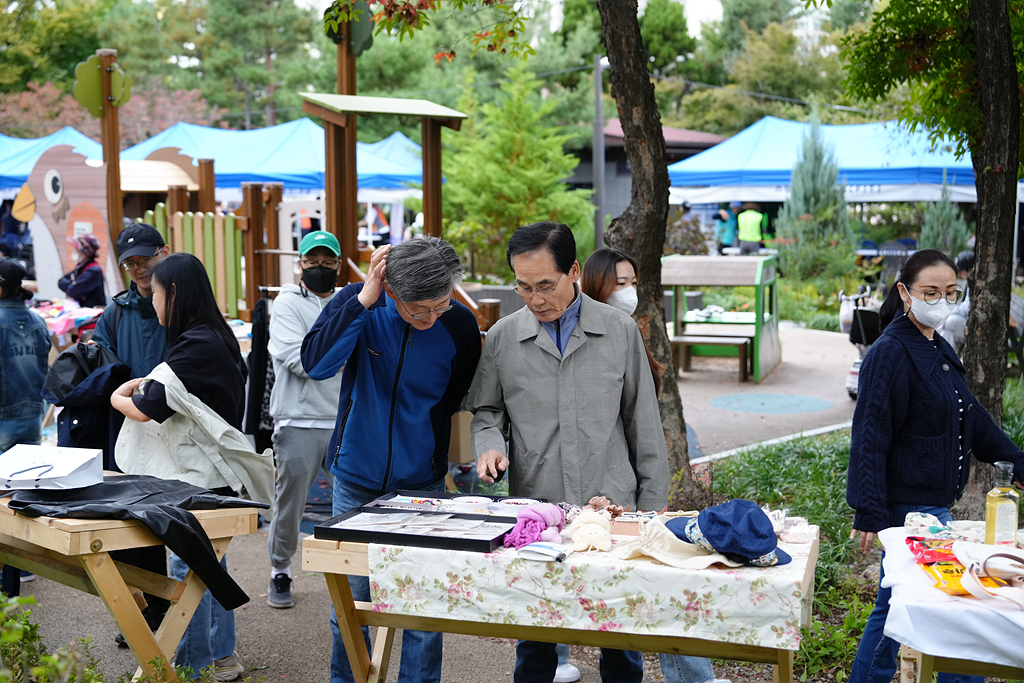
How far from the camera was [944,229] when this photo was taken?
18062mm

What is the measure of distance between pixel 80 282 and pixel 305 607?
6080 mm

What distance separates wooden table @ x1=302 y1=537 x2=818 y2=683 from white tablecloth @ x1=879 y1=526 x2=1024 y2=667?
256mm

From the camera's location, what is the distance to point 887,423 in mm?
3621

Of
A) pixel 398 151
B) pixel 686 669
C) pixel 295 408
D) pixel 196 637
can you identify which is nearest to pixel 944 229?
pixel 398 151

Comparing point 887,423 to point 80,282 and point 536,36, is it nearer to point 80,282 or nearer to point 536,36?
point 80,282

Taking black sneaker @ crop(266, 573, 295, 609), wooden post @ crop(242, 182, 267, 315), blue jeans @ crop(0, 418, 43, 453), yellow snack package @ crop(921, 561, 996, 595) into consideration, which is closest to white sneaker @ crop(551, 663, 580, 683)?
black sneaker @ crop(266, 573, 295, 609)

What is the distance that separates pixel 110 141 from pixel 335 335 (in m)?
7.24

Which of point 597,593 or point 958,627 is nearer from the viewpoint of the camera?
point 958,627

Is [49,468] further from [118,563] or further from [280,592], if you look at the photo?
[280,592]

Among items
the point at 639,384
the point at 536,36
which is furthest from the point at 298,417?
the point at 536,36

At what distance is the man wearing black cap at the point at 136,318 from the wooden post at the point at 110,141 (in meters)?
5.21

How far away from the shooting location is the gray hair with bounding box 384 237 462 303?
10.3 feet

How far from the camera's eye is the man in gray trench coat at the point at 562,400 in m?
3.20

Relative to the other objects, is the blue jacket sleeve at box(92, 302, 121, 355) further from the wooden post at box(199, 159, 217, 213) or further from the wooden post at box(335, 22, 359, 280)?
the wooden post at box(199, 159, 217, 213)
